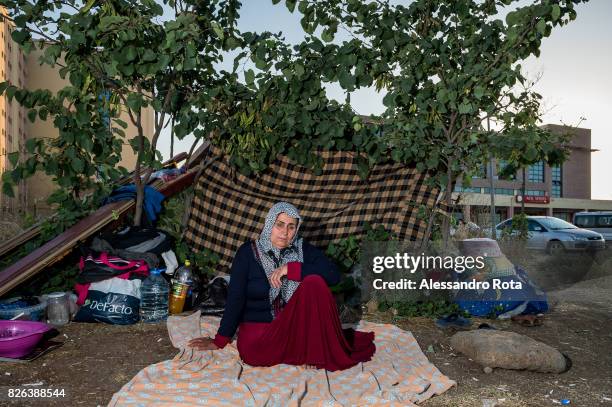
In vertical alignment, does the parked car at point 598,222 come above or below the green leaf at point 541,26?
below

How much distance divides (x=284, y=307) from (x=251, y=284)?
31 centimetres

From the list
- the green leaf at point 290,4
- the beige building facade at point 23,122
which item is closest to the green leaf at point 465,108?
the green leaf at point 290,4

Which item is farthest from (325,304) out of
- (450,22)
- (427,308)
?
(450,22)

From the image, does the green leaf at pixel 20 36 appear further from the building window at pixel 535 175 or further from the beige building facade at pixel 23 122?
the building window at pixel 535 175

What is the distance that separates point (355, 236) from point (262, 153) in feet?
5.30

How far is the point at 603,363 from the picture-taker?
15.2ft

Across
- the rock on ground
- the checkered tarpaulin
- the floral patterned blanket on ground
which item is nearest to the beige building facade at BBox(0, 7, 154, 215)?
the checkered tarpaulin

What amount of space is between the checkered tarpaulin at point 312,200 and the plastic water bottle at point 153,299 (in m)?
1.23

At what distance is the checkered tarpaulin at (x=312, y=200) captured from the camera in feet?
21.9

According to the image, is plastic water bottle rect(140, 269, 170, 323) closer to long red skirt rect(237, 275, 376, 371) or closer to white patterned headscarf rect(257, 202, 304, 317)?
long red skirt rect(237, 275, 376, 371)

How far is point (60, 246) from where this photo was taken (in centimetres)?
581

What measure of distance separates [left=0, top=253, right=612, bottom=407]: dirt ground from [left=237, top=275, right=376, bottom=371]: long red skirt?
2.44 feet

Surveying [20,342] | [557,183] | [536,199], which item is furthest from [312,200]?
[557,183]

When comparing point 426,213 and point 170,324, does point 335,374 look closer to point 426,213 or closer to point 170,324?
point 170,324
